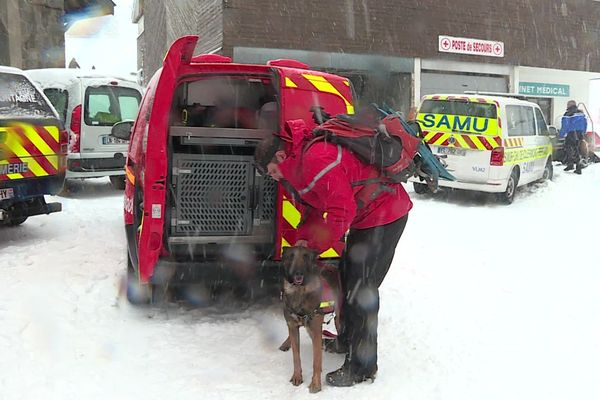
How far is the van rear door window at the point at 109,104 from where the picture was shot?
9477 mm

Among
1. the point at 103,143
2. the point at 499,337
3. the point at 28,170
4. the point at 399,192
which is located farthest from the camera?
the point at 103,143

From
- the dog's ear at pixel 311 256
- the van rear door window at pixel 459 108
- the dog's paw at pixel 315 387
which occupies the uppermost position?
the van rear door window at pixel 459 108

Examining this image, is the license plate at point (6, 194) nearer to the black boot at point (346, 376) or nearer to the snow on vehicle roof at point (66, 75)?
the black boot at point (346, 376)

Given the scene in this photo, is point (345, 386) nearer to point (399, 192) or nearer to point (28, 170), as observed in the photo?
point (399, 192)

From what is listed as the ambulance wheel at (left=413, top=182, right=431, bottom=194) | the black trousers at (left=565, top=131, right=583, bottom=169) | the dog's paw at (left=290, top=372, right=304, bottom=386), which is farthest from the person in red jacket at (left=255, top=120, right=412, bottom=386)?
the black trousers at (left=565, top=131, right=583, bottom=169)

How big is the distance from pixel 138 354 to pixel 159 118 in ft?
5.11

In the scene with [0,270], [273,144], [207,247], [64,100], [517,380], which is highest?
[64,100]

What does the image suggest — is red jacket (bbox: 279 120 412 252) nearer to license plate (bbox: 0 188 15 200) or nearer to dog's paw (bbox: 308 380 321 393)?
dog's paw (bbox: 308 380 321 393)

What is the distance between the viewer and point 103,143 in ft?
31.2

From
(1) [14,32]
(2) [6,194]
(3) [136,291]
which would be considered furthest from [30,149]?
(1) [14,32]

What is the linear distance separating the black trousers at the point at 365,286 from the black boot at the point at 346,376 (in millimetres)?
17

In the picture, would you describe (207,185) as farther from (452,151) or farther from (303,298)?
(452,151)

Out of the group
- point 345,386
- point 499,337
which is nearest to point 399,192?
point 345,386

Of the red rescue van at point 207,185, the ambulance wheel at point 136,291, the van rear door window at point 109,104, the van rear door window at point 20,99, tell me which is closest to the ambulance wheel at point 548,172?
the van rear door window at point 109,104
